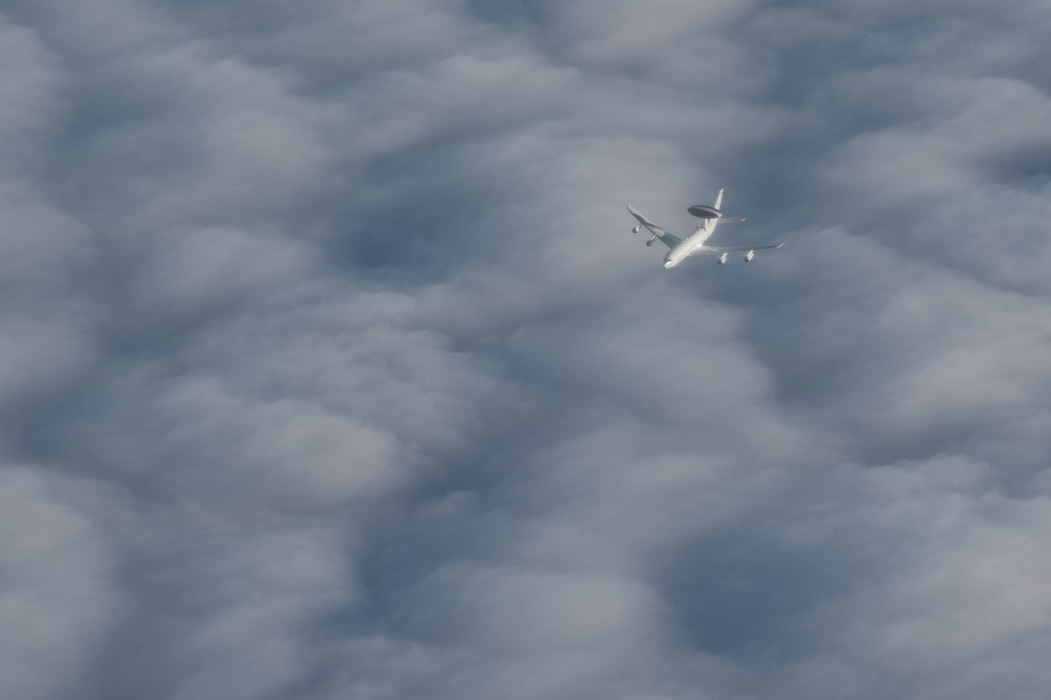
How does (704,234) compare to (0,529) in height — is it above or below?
above

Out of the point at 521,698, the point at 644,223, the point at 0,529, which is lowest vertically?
the point at 521,698

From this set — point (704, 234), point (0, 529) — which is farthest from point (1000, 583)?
point (0, 529)

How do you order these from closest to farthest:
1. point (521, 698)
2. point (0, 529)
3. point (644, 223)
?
point (644, 223) → point (521, 698) → point (0, 529)

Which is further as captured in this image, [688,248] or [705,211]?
[688,248]

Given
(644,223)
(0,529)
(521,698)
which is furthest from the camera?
(0,529)

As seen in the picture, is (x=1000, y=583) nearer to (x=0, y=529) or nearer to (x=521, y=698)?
(x=521, y=698)

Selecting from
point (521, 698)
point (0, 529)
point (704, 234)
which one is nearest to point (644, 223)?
point (704, 234)

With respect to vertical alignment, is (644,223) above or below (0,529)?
above

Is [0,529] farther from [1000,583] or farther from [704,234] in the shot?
[1000,583]

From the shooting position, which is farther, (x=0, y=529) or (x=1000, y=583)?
(x=0, y=529)

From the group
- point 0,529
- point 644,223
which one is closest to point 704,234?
point 644,223
